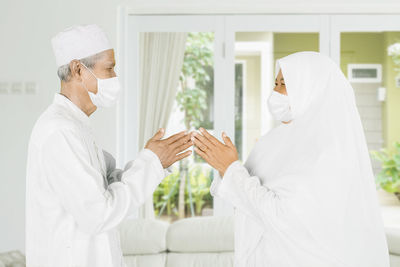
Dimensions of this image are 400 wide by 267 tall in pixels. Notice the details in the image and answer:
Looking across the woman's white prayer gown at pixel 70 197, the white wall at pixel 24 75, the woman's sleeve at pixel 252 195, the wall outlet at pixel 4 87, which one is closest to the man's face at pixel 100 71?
the woman's white prayer gown at pixel 70 197

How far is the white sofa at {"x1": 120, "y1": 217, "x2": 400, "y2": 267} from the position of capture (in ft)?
8.91

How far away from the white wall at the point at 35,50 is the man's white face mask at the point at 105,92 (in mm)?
1920

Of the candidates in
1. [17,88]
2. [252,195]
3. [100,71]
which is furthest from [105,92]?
[17,88]

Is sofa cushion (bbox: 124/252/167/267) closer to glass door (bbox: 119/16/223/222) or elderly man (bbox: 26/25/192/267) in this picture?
glass door (bbox: 119/16/223/222)

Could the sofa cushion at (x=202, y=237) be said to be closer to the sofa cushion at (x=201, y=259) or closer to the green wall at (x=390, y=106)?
the sofa cushion at (x=201, y=259)

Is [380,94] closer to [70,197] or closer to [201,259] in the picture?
[201,259]

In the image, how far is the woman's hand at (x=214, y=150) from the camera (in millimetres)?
1709

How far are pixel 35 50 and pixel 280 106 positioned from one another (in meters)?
2.48

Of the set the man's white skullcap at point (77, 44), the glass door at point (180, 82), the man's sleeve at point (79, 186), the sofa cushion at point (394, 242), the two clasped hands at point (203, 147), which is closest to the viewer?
the man's sleeve at point (79, 186)

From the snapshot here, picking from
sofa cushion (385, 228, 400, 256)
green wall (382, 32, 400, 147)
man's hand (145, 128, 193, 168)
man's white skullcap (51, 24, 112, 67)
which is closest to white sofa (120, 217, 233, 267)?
sofa cushion (385, 228, 400, 256)

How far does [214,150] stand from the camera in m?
1.73

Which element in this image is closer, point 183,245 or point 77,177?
point 77,177

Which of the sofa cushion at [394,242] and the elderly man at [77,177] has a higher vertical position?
the elderly man at [77,177]

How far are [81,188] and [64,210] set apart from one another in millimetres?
130
